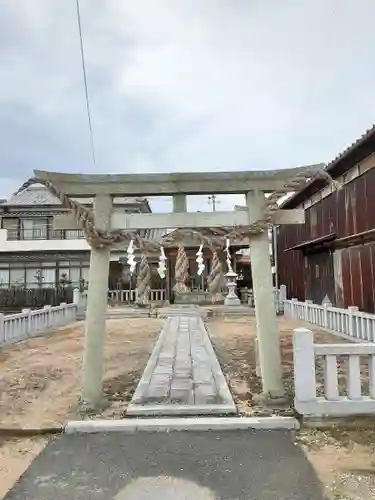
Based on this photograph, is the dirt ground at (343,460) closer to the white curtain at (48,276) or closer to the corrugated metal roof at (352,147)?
the corrugated metal roof at (352,147)

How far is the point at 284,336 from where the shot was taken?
1074 centimetres

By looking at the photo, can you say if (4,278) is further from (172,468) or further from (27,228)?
(172,468)

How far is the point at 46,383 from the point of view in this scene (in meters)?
6.25

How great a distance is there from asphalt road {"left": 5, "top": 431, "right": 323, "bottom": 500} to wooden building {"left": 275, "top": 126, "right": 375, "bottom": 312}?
24.3 feet

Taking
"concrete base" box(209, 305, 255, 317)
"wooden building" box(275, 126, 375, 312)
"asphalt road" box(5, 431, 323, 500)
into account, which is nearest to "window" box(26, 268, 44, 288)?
"concrete base" box(209, 305, 255, 317)

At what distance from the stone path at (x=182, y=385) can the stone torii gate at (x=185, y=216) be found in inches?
25.6

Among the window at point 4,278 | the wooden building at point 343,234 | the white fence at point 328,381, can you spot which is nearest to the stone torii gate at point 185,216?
the white fence at point 328,381

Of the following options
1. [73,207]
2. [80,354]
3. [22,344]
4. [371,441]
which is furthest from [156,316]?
[371,441]

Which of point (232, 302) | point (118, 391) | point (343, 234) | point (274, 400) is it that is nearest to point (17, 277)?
point (232, 302)

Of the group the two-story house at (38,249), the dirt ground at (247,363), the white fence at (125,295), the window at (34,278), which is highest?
the two-story house at (38,249)

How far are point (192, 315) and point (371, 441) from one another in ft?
44.7

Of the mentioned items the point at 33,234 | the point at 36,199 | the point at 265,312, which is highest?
the point at 36,199

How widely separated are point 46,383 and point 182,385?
2.24m

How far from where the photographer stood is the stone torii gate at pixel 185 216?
510 centimetres
